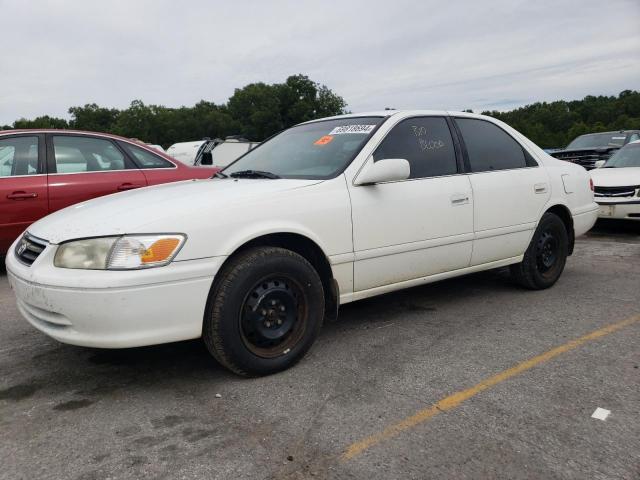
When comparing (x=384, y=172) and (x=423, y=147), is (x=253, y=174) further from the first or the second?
(x=423, y=147)

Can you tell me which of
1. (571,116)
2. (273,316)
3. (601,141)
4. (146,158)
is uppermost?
(571,116)

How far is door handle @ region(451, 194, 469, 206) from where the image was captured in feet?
12.3

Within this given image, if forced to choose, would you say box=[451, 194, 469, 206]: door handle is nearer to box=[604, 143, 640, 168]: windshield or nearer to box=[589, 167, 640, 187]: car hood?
box=[589, 167, 640, 187]: car hood

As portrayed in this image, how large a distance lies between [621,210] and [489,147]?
14.3 feet

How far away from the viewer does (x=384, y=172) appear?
10.6 ft

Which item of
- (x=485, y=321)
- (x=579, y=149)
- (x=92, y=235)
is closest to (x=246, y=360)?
(x=92, y=235)

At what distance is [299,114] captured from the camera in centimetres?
6619

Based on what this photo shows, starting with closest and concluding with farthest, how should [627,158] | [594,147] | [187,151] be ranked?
[627,158]
[594,147]
[187,151]

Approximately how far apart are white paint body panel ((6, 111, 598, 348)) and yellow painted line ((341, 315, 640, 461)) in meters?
0.90

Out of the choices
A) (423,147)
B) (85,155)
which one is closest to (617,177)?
(423,147)

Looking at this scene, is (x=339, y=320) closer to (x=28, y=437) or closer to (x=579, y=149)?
(x=28, y=437)

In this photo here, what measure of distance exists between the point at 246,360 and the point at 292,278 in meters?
0.49

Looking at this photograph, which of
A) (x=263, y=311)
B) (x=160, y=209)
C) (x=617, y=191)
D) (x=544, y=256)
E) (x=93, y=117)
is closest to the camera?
(x=160, y=209)

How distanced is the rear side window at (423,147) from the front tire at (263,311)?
41.0 inches
